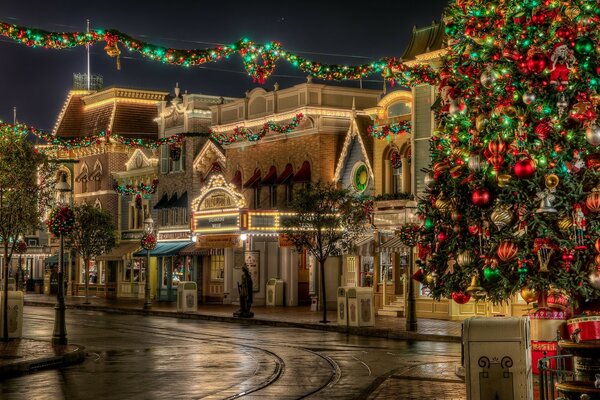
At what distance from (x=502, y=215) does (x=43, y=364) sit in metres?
10.7

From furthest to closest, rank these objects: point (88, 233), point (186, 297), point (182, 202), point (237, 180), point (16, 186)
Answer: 1. point (182, 202)
2. point (88, 233)
3. point (237, 180)
4. point (186, 297)
5. point (16, 186)

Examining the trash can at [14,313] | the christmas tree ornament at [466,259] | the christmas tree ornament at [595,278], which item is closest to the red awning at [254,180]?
the trash can at [14,313]

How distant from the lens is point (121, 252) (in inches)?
2345

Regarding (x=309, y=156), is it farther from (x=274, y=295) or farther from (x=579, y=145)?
(x=579, y=145)

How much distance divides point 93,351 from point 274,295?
21.7 m

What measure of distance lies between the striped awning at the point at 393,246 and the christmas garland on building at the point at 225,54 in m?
17.8

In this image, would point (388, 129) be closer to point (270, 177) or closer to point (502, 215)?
point (270, 177)

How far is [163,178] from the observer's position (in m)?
56.9

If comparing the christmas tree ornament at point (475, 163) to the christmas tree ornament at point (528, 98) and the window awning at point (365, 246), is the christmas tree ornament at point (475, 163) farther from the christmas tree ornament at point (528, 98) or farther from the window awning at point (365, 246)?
the window awning at point (365, 246)

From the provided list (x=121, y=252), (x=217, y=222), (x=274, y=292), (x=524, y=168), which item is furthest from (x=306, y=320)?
(x=121, y=252)

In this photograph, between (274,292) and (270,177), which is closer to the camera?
(274,292)

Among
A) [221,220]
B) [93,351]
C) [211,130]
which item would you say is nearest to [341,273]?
[221,220]

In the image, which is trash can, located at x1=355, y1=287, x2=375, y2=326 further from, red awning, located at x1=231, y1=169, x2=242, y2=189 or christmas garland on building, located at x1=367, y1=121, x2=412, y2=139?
red awning, located at x1=231, y1=169, x2=242, y2=189

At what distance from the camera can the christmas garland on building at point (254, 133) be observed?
4546 centimetres
